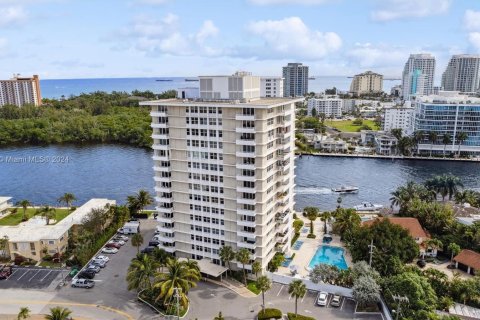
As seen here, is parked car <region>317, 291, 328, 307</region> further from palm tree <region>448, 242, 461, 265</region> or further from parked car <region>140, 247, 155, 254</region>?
parked car <region>140, 247, 155, 254</region>

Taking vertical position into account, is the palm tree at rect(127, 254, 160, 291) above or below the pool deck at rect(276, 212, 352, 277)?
above

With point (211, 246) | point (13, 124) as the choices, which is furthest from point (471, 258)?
point (13, 124)

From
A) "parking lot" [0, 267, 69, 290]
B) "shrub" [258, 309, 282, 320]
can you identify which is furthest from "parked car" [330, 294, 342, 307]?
"parking lot" [0, 267, 69, 290]

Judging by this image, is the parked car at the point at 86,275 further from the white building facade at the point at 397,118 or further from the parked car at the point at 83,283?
the white building facade at the point at 397,118

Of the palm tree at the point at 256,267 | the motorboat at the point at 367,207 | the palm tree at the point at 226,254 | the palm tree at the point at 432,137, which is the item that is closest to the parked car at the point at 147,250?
the palm tree at the point at 226,254

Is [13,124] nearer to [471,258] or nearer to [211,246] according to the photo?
[211,246]

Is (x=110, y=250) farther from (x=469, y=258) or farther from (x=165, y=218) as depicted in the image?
(x=469, y=258)

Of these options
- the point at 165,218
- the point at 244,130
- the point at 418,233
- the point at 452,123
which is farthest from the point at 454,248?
the point at 452,123
